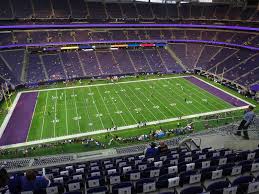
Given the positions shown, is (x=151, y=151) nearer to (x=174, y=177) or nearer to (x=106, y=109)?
(x=174, y=177)

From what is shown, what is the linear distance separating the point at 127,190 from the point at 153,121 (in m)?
27.3

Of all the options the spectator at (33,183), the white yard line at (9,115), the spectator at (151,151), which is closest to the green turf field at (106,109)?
the white yard line at (9,115)

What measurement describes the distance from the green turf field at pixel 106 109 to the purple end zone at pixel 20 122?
36.2 inches

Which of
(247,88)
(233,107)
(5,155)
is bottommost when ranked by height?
(5,155)

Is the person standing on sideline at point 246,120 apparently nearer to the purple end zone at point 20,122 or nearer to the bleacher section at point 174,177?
the bleacher section at point 174,177

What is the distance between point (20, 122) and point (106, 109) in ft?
42.3

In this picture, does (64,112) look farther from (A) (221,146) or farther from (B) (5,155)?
(A) (221,146)

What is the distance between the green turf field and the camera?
121 feet

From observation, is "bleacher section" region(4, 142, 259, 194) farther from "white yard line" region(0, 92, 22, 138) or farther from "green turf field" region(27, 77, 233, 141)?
"white yard line" region(0, 92, 22, 138)

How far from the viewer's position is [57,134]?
114 feet

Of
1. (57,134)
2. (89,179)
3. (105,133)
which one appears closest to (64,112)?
(57,134)

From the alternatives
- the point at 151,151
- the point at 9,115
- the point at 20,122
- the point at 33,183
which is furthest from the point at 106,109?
the point at 33,183

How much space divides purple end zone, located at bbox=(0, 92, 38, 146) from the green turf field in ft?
3.02

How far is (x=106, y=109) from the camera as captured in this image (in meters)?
42.2
